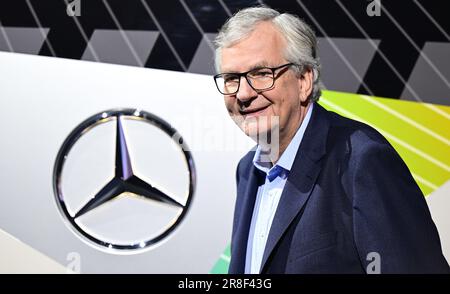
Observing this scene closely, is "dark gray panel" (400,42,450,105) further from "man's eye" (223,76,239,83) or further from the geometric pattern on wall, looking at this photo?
"man's eye" (223,76,239,83)

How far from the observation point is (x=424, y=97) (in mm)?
1849

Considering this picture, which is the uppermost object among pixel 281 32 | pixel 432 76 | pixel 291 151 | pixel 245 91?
pixel 432 76

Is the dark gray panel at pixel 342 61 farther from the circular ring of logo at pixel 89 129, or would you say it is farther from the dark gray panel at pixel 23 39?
the dark gray panel at pixel 23 39

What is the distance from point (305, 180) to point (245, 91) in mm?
265

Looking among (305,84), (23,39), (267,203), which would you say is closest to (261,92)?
(305,84)

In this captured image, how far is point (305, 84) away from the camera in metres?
1.43

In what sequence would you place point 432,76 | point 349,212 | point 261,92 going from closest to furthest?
point 349,212
point 261,92
point 432,76

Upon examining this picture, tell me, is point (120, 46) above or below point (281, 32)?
above

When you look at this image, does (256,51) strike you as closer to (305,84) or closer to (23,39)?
(305,84)

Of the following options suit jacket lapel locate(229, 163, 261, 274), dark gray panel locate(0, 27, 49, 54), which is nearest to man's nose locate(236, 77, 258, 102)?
suit jacket lapel locate(229, 163, 261, 274)

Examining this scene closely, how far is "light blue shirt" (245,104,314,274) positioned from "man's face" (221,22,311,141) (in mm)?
45

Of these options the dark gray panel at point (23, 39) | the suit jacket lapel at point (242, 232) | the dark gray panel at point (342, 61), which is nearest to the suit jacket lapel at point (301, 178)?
the suit jacket lapel at point (242, 232)
